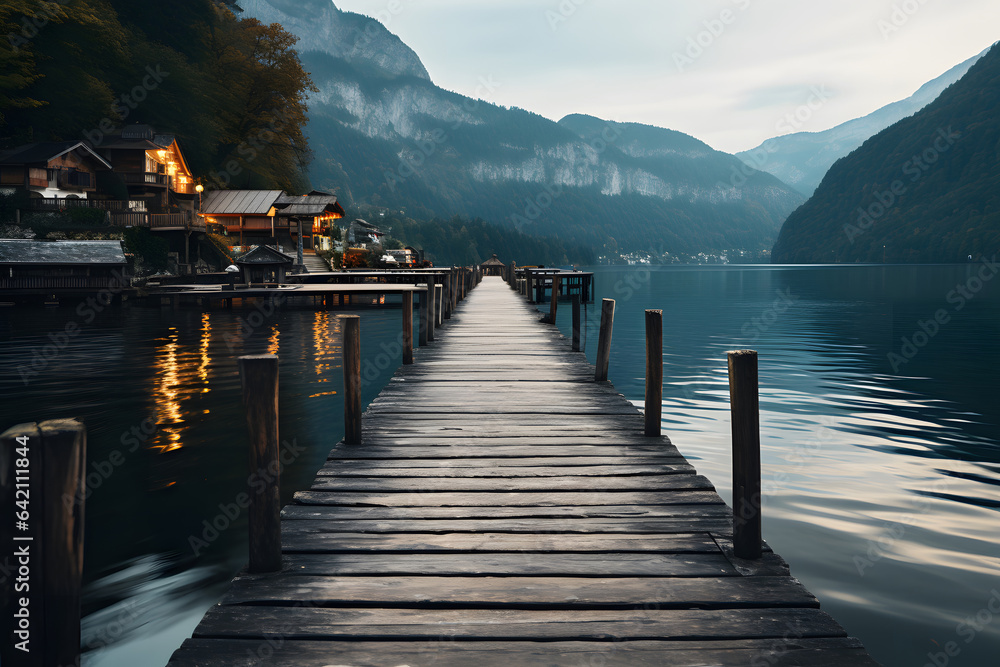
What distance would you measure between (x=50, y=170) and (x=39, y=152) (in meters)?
1.34

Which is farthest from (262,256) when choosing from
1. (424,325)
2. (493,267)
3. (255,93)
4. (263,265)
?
(493,267)

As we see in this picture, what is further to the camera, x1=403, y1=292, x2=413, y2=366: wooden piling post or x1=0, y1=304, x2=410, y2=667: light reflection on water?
x1=403, y1=292, x2=413, y2=366: wooden piling post

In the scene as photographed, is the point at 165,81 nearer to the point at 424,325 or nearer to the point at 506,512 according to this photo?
the point at 424,325

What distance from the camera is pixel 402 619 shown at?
133 inches

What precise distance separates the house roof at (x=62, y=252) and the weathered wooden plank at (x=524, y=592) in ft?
131

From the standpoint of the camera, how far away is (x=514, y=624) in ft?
11.1

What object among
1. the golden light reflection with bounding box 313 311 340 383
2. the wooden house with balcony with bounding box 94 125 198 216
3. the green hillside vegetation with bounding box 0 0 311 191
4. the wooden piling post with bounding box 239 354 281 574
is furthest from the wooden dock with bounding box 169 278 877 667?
the wooden house with balcony with bounding box 94 125 198 216

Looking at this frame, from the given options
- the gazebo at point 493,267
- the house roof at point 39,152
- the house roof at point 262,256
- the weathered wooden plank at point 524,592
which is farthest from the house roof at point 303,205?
the weathered wooden plank at point 524,592

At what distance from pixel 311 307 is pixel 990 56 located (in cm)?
24467

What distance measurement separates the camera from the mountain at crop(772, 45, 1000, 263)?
155m

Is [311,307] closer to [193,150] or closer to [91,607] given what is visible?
[193,150]

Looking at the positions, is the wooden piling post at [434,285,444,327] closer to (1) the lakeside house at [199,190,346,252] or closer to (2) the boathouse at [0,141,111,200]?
(2) the boathouse at [0,141,111,200]

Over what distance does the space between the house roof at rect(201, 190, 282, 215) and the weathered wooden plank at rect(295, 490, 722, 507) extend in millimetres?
56959

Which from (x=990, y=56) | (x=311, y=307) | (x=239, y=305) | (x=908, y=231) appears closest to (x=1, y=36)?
(x=239, y=305)
